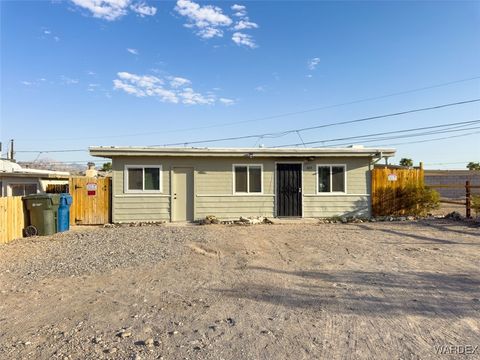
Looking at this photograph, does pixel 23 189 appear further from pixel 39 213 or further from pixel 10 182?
pixel 39 213

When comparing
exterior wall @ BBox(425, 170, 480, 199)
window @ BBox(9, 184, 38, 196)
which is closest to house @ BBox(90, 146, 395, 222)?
window @ BBox(9, 184, 38, 196)

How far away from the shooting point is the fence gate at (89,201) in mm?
13828

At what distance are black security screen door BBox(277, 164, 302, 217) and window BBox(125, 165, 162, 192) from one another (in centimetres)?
482

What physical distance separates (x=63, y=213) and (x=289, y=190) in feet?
27.5

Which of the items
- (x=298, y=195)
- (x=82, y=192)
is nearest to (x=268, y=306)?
(x=298, y=195)

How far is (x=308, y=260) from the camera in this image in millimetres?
7238

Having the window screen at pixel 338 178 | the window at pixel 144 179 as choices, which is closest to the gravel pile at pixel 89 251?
the window at pixel 144 179

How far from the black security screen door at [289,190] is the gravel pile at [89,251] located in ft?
13.9

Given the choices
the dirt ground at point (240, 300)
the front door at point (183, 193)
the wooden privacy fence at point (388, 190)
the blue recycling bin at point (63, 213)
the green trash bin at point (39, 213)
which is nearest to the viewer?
the dirt ground at point (240, 300)

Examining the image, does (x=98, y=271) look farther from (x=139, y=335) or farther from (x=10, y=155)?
(x=10, y=155)

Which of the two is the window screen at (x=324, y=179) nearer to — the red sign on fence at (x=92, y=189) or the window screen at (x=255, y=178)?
the window screen at (x=255, y=178)

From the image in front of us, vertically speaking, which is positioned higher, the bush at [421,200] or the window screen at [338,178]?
the window screen at [338,178]

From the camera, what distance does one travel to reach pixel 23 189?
1708cm

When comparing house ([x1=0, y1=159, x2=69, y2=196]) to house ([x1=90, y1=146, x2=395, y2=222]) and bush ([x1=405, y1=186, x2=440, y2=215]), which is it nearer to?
house ([x1=90, y1=146, x2=395, y2=222])
